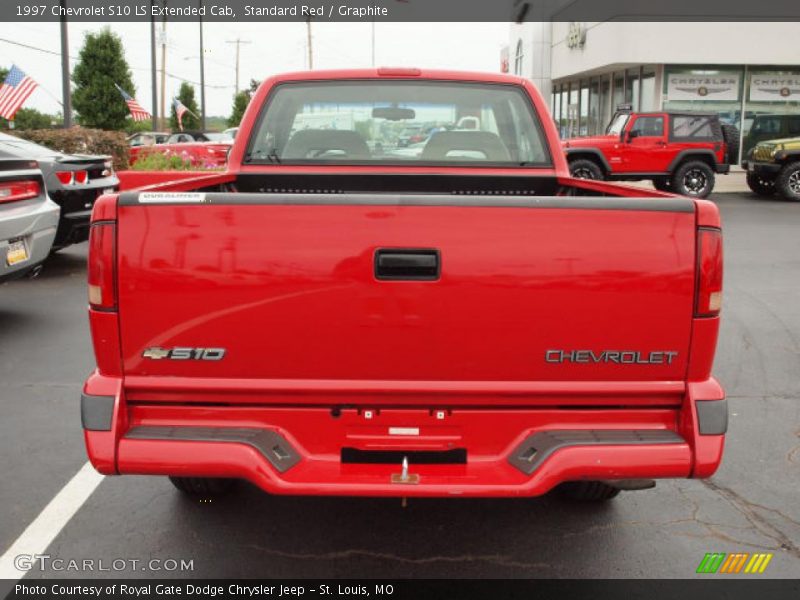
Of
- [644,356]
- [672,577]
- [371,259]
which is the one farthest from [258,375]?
[672,577]

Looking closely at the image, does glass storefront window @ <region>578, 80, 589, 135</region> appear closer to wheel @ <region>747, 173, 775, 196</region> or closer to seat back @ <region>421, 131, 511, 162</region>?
wheel @ <region>747, 173, 775, 196</region>

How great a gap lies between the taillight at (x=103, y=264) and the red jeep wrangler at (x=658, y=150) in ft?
52.6

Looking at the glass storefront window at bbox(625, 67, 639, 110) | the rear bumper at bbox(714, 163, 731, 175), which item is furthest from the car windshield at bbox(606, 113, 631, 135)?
the glass storefront window at bbox(625, 67, 639, 110)

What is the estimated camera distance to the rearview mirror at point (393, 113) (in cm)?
482

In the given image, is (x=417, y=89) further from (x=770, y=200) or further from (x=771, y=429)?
(x=770, y=200)

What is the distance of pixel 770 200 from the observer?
1873cm

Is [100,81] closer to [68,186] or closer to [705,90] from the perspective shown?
[705,90]

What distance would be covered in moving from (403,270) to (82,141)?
14656mm

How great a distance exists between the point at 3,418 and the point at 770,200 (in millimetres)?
17798

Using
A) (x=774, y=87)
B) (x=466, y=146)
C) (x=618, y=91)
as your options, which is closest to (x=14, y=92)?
(x=466, y=146)

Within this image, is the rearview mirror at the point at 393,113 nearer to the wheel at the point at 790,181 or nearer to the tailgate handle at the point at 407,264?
the tailgate handle at the point at 407,264

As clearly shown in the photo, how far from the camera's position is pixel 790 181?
18.1m

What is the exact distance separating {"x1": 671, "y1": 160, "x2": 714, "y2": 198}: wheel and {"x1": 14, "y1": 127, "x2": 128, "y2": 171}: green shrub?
38.8ft

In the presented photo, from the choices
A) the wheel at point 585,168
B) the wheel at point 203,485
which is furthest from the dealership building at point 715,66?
the wheel at point 203,485
